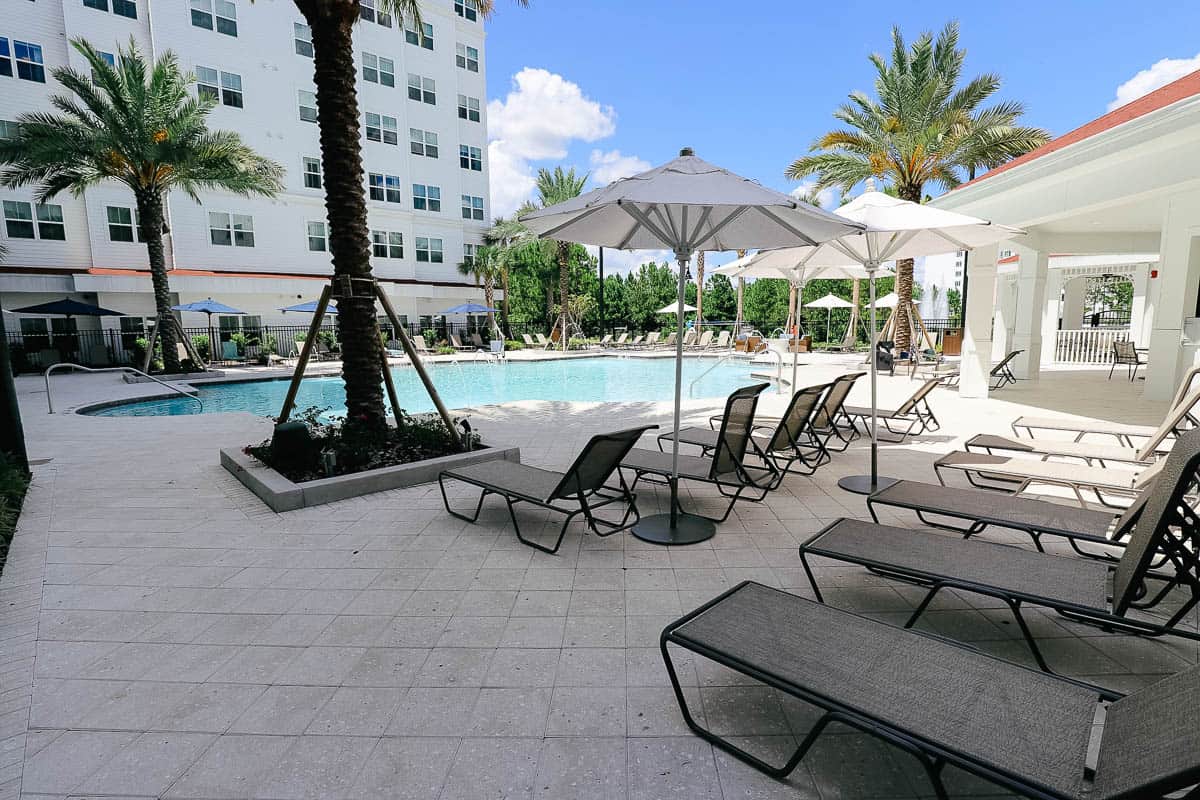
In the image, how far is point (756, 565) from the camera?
3959 millimetres

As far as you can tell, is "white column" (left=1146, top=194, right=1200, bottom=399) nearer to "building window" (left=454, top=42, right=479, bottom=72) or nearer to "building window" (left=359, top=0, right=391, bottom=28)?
"building window" (left=359, top=0, right=391, bottom=28)


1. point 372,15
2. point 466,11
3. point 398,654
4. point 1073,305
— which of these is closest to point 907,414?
point 398,654

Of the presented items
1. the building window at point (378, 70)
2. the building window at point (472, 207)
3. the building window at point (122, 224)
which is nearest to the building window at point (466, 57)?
the building window at point (378, 70)

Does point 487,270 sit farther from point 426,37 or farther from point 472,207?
point 426,37

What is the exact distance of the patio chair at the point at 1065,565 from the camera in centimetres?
231

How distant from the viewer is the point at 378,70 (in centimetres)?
2698

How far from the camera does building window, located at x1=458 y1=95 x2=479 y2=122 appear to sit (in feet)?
99.5

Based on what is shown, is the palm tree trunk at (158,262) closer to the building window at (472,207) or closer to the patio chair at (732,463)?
the building window at (472,207)

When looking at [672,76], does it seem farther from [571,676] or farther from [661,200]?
[571,676]

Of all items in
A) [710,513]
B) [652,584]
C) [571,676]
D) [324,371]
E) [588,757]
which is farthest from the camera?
[324,371]

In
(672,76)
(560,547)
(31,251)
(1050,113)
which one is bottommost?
(560,547)

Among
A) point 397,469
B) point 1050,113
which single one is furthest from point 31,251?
point 1050,113

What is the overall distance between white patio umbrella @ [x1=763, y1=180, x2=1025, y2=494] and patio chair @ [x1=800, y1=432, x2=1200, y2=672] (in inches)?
89.6

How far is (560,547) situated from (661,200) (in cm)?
255
